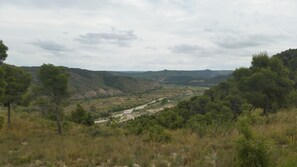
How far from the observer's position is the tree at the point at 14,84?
2103cm

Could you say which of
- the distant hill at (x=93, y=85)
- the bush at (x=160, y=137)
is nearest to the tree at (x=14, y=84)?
the bush at (x=160, y=137)

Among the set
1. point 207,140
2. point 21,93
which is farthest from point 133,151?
point 21,93

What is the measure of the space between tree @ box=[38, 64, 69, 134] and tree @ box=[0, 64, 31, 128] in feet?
4.16

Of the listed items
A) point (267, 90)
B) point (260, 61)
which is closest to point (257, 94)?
point (267, 90)

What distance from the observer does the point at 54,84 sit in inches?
850

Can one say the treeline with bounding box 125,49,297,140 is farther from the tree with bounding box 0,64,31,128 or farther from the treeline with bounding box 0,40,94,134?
the tree with bounding box 0,64,31,128

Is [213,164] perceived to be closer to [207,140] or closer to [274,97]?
[207,140]

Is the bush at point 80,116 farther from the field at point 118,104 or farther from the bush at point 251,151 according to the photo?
the field at point 118,104

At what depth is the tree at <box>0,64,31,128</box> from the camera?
2103cm

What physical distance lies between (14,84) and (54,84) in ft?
8.58

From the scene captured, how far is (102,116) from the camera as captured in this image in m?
87.8

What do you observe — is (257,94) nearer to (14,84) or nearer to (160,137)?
(160,137)

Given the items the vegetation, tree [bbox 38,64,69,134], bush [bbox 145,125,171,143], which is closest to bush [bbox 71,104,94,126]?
the vegetation

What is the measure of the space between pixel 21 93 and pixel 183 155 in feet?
51.0
